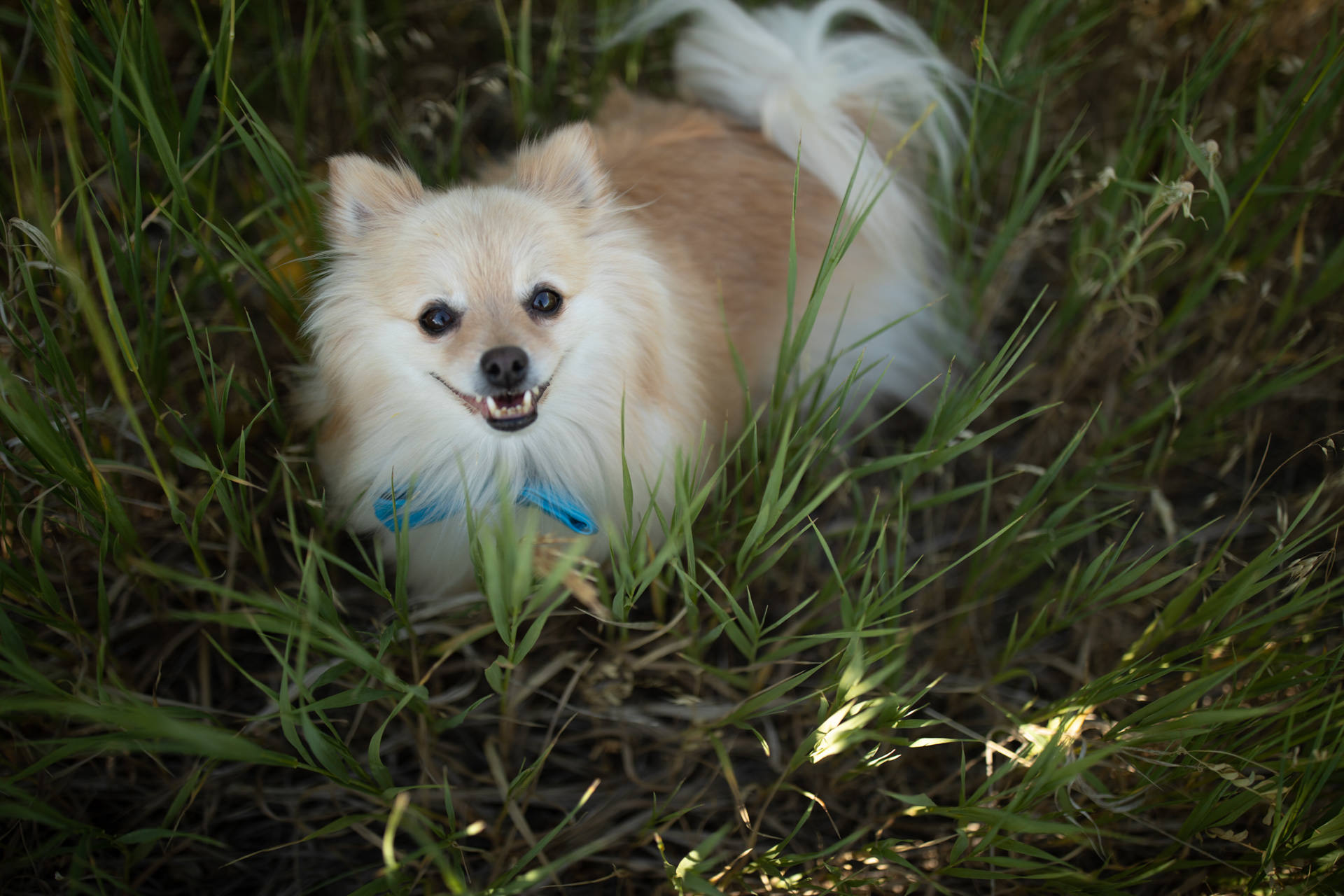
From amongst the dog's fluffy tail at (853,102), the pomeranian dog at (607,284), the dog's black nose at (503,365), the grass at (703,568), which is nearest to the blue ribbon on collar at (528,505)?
the pomeranian dog at (607,284)

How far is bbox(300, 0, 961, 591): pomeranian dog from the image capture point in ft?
5.04

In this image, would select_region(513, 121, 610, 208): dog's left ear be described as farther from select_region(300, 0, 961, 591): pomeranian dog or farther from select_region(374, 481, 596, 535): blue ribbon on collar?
select_region(374, 481, 596, 535): blue ribbon on collar

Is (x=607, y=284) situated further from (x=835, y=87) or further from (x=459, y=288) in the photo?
(x=835, y=87)

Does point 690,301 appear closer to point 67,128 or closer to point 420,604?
point 420,604

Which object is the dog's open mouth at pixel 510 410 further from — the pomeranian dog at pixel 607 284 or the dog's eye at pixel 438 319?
the dog's eye at pixel 438 319

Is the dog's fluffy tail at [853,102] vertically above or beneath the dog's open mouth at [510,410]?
above

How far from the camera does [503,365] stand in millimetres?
1418

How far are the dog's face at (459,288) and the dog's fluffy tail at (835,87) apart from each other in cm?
76

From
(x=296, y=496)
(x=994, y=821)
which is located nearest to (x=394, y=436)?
(x=296, y=496)

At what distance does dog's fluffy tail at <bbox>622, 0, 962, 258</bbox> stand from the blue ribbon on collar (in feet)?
3.67

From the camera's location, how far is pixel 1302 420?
8.25 feet

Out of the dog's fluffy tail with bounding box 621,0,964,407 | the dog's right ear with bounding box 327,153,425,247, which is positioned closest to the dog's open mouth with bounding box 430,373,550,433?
the dog's right ear with bounding box 327,153,425,247

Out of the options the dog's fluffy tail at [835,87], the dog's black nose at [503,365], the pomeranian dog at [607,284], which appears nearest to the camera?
the dog's black nose at [503,365]

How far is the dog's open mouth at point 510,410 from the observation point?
1.50 m
